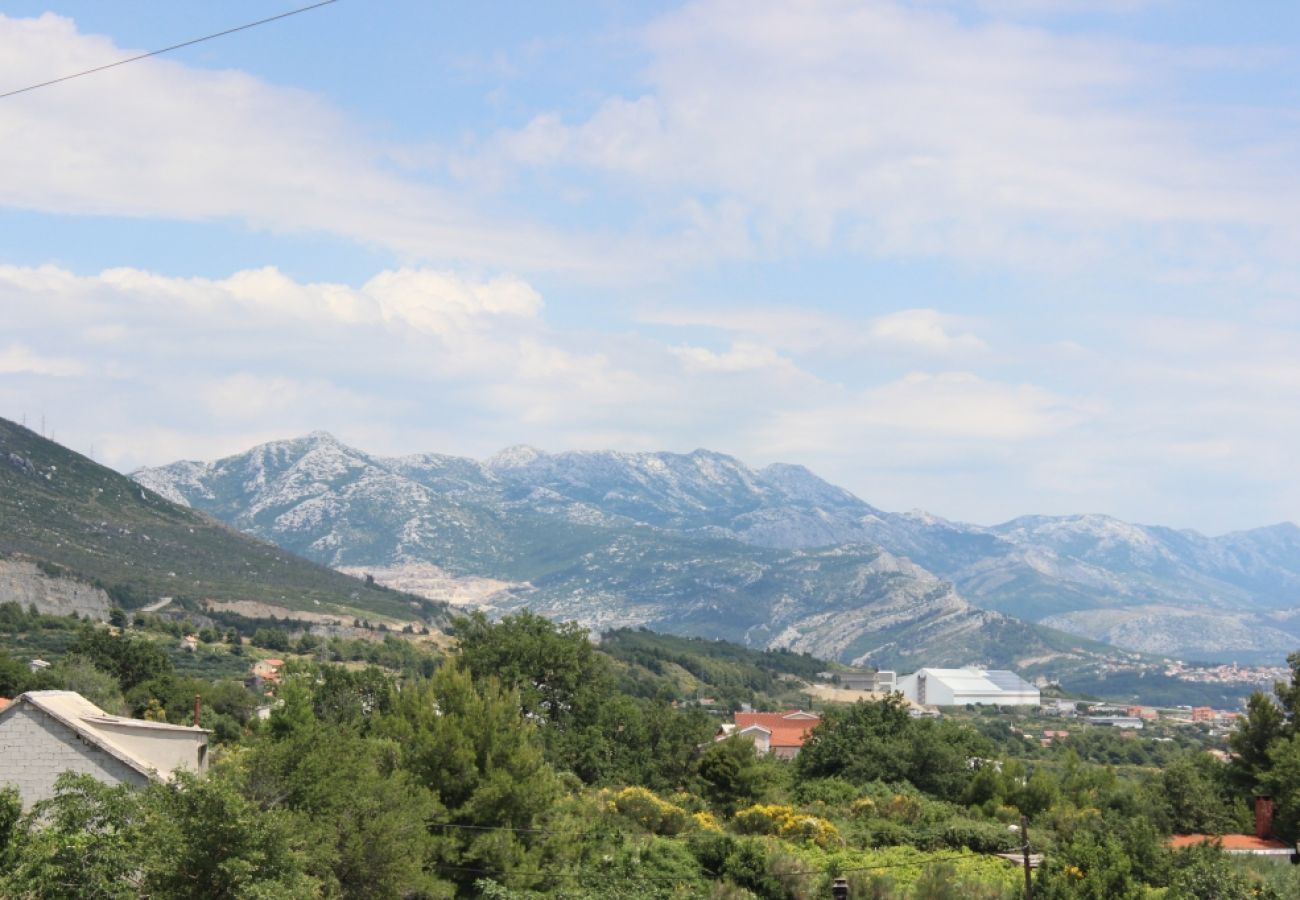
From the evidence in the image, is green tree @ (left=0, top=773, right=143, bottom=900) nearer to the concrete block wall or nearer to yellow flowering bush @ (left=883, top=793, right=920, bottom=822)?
the concrete block wall

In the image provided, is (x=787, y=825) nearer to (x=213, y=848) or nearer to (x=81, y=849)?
(x=213, y=848)

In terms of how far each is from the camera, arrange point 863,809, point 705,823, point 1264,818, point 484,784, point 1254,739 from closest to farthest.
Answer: point 484,784
point 705,823
point 1264,818
point 863,809
point 1254,739

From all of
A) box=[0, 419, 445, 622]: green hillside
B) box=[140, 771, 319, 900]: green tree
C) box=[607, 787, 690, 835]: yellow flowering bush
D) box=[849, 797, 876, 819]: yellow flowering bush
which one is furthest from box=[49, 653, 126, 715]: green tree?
box=[0, 419, 445, 622]: green hillside

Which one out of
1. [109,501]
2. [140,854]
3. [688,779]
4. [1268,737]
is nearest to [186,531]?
[109,501]

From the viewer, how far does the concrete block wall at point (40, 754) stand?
22625mm

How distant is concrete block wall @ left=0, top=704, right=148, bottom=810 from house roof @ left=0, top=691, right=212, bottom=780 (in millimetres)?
124

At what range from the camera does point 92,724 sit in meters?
23.3

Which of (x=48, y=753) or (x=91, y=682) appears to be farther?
(x=91, y=682)

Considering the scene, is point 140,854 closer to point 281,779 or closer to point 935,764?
point 281,779

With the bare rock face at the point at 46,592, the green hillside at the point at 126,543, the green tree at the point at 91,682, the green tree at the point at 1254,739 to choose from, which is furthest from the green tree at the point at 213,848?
the green hillside at the point at 126,543

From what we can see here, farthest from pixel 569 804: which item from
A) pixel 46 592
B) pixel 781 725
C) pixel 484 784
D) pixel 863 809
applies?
pixel 46 592

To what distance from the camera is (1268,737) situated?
1821 inches

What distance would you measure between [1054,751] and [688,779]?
71.5m

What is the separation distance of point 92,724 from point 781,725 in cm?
8089
